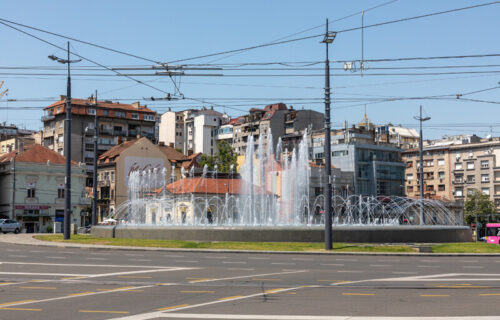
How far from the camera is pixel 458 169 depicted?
117 m

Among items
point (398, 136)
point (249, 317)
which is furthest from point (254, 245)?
point (398, 136)

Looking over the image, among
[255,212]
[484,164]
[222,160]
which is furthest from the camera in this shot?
[484,164]

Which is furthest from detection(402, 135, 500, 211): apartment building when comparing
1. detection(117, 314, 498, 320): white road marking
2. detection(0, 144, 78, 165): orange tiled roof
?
detection(117, 314, 498, 320): white road marking

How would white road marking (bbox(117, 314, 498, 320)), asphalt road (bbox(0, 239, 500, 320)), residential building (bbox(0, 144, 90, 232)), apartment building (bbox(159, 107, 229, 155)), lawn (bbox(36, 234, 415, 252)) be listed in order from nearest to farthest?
white road marking (bbox(117, 314, 498, 320)), asphalt road (bbox(0, 239, 500, 320)), lawn (bbox(36, 234, 415, 252)), residential building (bbox(0, 144, 90, 232)), apartment building (bbox(159, 107, 229, 155))

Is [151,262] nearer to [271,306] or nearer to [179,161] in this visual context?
[271,306]

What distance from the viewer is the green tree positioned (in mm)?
100312

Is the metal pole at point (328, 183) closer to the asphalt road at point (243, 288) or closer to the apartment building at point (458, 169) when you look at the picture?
the asphalt road at point (243, 288)

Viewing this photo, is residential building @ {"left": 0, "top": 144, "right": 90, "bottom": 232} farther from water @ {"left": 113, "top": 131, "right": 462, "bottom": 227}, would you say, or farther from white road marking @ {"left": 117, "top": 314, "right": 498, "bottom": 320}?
white road marking @ {"left": 117, "top": 314, "right": 498, "bottom": 320}

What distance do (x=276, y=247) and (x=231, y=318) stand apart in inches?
804

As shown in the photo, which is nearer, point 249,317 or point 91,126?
point 249,317

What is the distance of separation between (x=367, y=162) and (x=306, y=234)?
243 ft

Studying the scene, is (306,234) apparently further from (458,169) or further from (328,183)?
(458,169)

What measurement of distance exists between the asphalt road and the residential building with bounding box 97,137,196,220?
7264 centimetres

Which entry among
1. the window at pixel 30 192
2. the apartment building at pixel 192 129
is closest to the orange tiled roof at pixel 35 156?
the window at pixel 30 192
